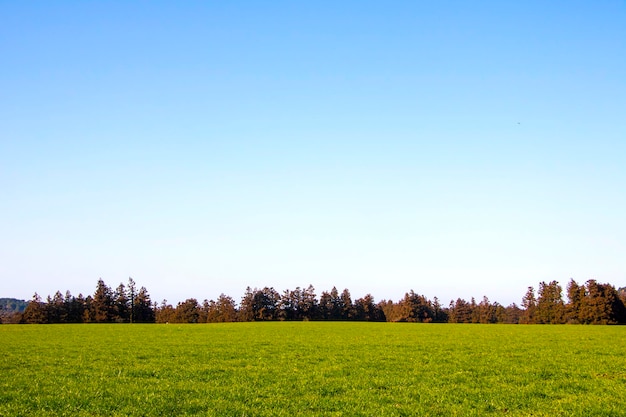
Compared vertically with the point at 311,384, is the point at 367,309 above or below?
below

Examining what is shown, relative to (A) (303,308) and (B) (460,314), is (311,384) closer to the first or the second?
(A) (303,308)

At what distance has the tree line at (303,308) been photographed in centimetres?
12775

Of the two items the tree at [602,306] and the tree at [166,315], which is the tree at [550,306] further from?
the tree at [166,315]

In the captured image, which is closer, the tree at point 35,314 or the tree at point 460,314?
the tree at point 35,314

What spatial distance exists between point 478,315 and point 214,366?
19004 cm

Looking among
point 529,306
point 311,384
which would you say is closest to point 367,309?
point 529,306

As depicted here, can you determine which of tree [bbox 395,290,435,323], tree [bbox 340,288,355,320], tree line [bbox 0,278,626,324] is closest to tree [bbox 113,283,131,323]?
tree line [bbox 0,278,626,324]

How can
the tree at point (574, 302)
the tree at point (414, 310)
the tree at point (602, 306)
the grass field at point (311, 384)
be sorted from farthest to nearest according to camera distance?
the tree at point (414, 310) → the tree at point (574, 302) → the tree at point (602, 306) → the grass field at point (311, 384)

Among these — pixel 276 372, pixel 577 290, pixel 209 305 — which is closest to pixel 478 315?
pixel 577 290

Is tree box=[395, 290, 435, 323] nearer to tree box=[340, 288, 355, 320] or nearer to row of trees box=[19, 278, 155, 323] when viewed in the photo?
tree box=[340, 288, 355, 320]

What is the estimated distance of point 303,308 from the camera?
169750mm

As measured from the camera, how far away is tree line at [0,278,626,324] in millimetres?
127750

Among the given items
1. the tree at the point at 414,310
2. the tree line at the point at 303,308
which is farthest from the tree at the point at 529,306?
the tree at the point at 414,310

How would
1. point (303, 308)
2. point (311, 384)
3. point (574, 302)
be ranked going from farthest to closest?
point (303, 308) < point (574, 302) < point (311, 384)
